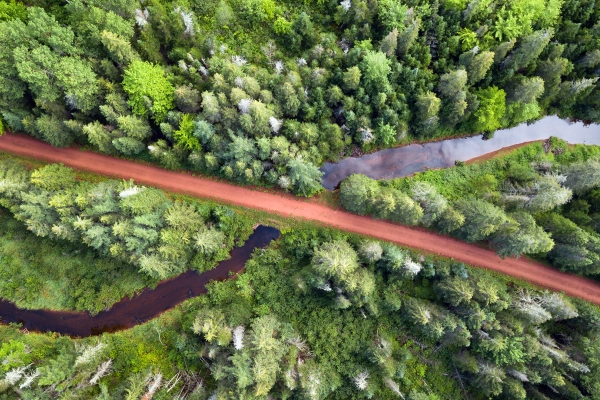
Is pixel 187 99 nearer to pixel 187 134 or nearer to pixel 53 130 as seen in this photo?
pixel 187 134

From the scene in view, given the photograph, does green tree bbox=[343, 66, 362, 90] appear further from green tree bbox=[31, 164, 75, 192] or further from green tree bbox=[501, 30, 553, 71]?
green tree bbox=[31, 164, 75, 192]

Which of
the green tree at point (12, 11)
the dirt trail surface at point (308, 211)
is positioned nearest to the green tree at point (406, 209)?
the dirt trail surface at point (308, 211)

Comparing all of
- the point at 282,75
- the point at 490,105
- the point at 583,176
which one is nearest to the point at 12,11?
the point at 282,75

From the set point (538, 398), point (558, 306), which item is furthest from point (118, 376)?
point (558, 306)

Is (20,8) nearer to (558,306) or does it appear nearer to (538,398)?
(558,306)

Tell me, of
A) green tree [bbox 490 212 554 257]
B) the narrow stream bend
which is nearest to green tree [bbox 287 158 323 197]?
the narrow stream bend

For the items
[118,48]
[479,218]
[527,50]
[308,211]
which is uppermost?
[527,50]
